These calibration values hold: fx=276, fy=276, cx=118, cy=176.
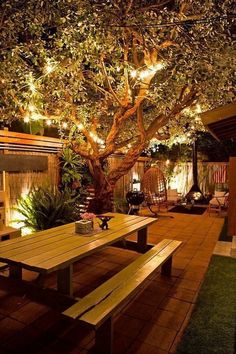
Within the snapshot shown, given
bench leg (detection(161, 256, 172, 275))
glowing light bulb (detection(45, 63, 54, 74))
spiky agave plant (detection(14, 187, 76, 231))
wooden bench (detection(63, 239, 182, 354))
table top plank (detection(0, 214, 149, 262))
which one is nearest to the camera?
wooden bench (detection(63, 239, 182, 354))

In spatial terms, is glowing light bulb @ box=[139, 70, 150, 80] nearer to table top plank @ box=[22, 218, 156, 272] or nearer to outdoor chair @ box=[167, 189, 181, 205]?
table top plank @ box=[22, 218, 156, 272]

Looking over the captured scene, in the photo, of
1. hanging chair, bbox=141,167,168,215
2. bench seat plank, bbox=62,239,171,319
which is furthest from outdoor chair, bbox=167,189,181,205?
bench seat plank, bbox=62,239,171,319

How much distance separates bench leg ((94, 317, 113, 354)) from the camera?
247 centimetres

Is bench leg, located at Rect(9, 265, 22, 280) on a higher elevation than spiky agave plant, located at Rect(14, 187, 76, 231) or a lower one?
lower

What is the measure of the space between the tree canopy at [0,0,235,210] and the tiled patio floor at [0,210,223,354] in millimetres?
3026

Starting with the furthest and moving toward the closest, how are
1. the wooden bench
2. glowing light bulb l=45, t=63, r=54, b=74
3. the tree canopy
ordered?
1. glowing light bulb l=45, t=63, r=54, b=74
2. the tree canopy
3. the wooden bench

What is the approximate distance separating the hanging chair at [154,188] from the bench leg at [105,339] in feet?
23.0

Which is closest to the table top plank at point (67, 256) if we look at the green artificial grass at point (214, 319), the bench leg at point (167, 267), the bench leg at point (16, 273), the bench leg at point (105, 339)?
the bench leg at point (105, 339)

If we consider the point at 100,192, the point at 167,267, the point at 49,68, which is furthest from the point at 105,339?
the point at 49,68

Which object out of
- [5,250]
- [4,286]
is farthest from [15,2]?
[4,286]

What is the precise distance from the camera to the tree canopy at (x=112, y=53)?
500 centimetres

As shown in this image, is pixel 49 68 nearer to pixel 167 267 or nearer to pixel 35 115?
pixel 35 115

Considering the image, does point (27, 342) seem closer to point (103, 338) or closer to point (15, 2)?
point (103, 338)

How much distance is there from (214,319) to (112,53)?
5079mm
